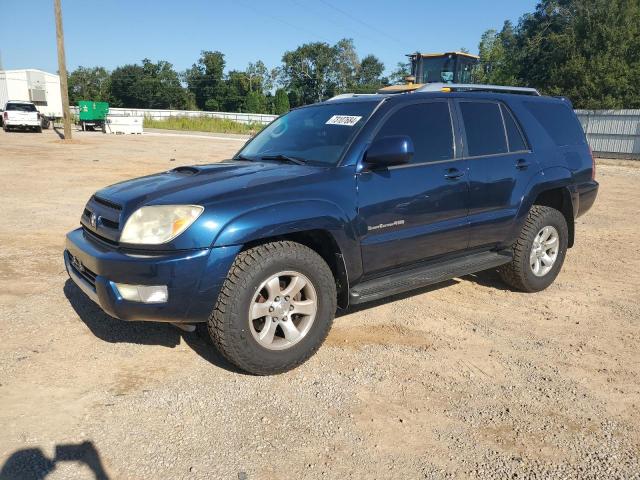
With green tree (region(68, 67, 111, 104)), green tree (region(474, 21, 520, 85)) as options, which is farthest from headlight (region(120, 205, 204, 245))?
green tree (region(68, 67, 111, 104))

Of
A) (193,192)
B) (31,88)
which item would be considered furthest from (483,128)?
Answer: (31,88)

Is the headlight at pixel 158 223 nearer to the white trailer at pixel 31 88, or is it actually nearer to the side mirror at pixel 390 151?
the side mirror at pixel 390 151

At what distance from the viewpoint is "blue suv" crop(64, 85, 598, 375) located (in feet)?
9.77

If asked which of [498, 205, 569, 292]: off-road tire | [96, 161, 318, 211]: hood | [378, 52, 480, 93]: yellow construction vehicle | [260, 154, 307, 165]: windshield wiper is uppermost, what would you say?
[378, 52, 480, 93]: yellow construction vehicle

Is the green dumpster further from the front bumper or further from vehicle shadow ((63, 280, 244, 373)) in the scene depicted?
the front bumper

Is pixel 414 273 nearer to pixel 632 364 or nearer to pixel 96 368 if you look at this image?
pixel 632 364

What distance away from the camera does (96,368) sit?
3.33m

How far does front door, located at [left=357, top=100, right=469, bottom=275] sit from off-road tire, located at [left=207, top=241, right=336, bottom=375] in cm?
44

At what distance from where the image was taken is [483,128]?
4.47 meters

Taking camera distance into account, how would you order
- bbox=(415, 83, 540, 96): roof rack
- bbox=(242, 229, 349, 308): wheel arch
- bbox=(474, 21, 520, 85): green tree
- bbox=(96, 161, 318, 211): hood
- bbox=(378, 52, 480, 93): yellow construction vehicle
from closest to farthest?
bbox=(96, 161, 318, 211): hood < bbox=(242, 229, 349, 308): wheel arch < bbox=(415, 83, 540, 96): roof rack < bbox=(378, 52, 480, 93): yellow construction vehicle < bbox=(474, 21, 520, 85): green tree

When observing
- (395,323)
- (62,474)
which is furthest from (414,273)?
(62,474)

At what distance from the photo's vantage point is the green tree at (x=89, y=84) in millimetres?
92688

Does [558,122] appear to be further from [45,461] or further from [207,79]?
[207,79]

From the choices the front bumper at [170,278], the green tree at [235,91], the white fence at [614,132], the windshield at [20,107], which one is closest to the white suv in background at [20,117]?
the windshield at [20,107]
